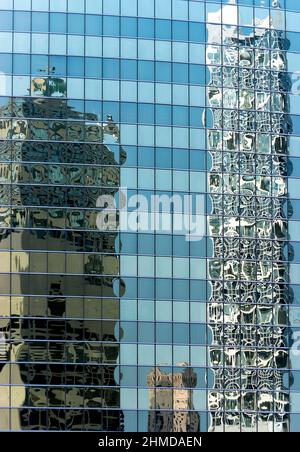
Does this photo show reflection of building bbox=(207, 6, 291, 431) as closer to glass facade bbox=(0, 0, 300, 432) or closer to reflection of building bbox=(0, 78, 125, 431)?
glass facade bbox=(0, 0, 300, 432)

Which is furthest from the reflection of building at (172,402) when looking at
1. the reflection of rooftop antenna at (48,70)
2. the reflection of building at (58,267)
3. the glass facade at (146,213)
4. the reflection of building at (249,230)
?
the reflection of rooftop antenna at (48,70)

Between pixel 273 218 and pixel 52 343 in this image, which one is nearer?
pixel 52 343

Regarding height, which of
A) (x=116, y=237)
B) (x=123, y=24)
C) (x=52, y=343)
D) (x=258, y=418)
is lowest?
(x=258, y=418)

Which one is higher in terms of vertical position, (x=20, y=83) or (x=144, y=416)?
(x=20, y=83)

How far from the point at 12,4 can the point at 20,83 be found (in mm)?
4803

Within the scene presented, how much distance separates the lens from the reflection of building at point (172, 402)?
52594 mm

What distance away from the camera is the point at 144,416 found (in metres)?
52.5

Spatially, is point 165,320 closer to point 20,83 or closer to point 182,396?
point 182,396

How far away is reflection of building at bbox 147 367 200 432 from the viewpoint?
5259 cm

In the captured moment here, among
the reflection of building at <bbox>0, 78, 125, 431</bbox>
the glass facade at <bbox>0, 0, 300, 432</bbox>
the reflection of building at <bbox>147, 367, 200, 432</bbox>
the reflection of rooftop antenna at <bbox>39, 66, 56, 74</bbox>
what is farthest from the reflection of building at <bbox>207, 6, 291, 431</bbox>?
the reflection of rooftop antenna at <bbox>39, 66, 56, 74</bbox>

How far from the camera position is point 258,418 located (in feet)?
176

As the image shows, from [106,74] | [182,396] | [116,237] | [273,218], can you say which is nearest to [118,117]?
[106,74]

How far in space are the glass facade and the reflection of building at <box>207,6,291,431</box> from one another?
0.08 meters

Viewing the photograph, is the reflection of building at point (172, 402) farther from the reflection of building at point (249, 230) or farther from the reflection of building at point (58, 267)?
the reflection of building at point (58, 267)
